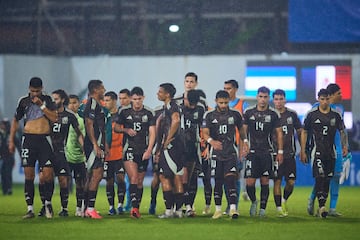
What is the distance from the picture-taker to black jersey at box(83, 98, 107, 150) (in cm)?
1897

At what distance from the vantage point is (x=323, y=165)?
19297 millimetres

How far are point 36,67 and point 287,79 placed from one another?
25.6 ft

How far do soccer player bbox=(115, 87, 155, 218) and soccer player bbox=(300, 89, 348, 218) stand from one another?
286 cm

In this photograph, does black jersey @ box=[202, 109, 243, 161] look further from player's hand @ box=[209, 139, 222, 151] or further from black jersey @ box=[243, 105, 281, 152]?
black jersey @ box=[243, 105, 281, 152]

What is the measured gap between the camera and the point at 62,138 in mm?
19672

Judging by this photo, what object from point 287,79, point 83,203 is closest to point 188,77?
point 83,203

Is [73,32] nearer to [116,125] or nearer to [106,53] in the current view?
[106,53]

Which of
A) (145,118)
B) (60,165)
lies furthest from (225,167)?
(60,165)

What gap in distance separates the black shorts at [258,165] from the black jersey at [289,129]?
3.22ft

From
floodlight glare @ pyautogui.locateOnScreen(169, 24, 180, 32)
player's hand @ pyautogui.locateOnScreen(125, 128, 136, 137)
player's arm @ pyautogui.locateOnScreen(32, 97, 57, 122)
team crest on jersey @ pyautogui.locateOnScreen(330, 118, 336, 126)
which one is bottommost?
player's hand @ pyautogui.locateOnScreen(125, 128, 136, 137)

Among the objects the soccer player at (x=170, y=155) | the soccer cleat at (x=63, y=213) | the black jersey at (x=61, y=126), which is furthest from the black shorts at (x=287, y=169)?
the soccer cleat at (x=63, y=213)

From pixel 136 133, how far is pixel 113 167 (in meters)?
0.99

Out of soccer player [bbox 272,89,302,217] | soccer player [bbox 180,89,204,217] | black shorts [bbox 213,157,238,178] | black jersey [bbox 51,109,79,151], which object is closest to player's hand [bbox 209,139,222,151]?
black shorts [bbox 213,157,238,178]

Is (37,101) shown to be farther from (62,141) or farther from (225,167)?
(225,167)
